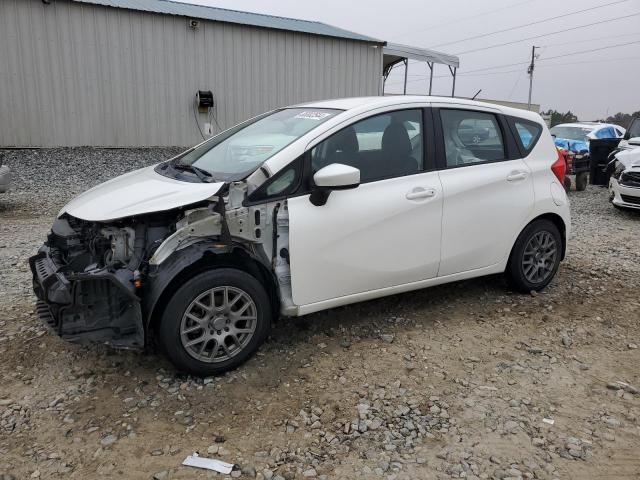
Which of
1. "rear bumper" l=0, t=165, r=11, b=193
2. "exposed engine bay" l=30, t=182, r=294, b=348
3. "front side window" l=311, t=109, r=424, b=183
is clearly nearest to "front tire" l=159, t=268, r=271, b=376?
"exposed engine bay" l=30, t=182, r=294, b=348

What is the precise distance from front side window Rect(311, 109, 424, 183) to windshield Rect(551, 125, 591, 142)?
540 inches

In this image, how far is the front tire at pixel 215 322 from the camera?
3.10 meters

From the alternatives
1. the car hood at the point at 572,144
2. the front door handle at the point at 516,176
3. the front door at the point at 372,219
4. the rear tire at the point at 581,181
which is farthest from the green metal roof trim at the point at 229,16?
the front door handle at the point at 516,176

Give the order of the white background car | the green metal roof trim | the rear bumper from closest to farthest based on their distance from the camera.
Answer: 1. the rear bumper
2. the green metal roof trim
3. the white background car

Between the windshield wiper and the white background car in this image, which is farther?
the white background car

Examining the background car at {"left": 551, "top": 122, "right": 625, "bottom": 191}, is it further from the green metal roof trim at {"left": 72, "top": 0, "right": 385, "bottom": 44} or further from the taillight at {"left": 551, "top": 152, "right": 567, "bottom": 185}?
the taillight at {"left": 551, "top": 152, "right": 567, "bottom": 185}

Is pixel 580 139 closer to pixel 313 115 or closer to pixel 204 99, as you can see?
pixel 204 99

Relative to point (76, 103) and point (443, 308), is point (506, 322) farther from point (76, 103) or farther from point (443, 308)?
point (76, 103)

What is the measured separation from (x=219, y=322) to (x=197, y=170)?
1165mm

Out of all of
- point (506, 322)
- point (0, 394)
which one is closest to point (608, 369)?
point (506, 322)

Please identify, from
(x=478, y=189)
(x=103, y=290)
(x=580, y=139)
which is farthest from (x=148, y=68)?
(x=580, y=139)

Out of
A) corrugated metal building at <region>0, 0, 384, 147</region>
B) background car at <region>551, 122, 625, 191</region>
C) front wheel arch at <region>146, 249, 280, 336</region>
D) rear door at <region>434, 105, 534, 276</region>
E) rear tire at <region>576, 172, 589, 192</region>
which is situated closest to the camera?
front wheel arch at <region>146, 249, 280, 336</region>

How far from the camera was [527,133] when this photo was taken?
463 cm

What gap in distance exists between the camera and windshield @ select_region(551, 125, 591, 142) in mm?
15899
